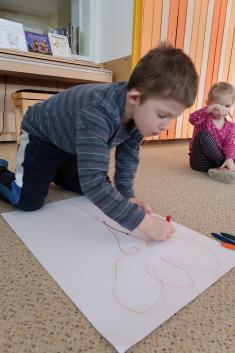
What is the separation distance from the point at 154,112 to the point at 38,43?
1.64 metres

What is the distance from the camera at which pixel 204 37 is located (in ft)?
6.59

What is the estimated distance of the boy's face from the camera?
1.52ft

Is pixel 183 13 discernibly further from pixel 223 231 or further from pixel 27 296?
pixel 27 296

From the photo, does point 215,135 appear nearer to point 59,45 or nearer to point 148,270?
point 148,270

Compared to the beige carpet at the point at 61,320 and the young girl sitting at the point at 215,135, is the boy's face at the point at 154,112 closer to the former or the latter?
the beige carpet at the point at 61,320

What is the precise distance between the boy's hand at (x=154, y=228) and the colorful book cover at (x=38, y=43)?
1.67 m

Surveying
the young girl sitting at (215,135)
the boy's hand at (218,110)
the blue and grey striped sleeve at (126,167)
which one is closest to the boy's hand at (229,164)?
the young girl sitting at (215,135)

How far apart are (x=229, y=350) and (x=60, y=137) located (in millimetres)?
525

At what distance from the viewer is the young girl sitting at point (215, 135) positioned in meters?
1.21

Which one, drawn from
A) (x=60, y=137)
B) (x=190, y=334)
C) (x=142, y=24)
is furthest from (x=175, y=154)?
(x=190, y=334)

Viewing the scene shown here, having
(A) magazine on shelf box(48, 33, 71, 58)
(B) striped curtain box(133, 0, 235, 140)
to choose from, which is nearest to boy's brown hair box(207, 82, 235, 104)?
(B) striped curtain box(133, 0, 235, 140)

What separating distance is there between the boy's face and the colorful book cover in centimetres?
154

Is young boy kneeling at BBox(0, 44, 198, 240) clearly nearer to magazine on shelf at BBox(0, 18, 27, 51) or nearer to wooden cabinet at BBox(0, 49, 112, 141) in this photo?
wooden cabinet at BBox(0, 49, 112, 141)

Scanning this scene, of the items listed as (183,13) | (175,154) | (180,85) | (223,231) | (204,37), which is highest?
(183,13)
